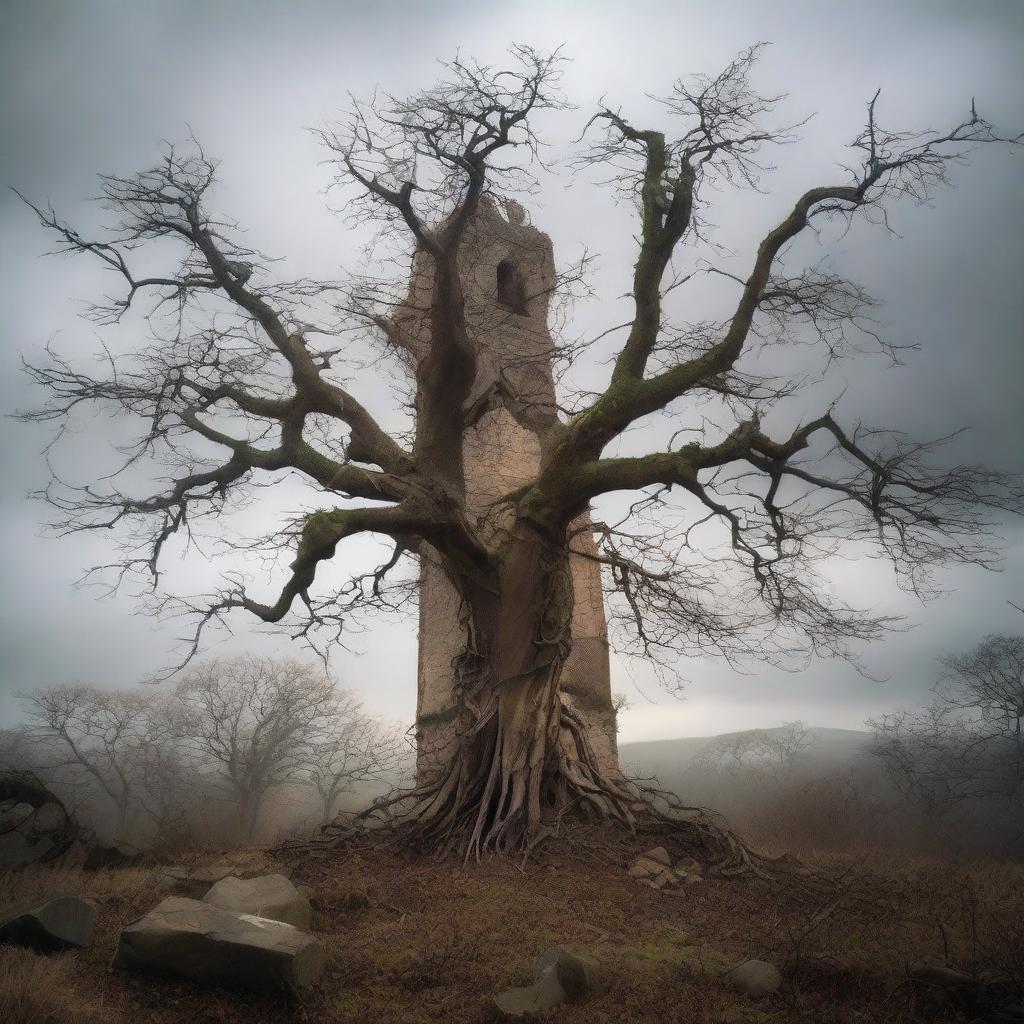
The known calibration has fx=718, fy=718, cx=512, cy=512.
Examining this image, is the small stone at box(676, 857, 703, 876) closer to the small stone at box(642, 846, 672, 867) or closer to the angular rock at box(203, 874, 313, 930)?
the small stone at box(642, 846, 672, 867)

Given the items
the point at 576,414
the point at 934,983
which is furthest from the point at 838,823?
the point at 934,983

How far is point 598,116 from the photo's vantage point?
7.55 meters

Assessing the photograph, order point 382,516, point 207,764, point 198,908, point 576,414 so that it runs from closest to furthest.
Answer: point 198,908 → point 382,516 → point 576,414 → point 207,764

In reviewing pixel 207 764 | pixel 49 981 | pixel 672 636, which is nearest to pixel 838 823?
pixel 672 636

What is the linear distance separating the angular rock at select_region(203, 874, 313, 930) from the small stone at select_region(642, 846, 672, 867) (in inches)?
127

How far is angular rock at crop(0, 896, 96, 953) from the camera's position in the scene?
3.68 m

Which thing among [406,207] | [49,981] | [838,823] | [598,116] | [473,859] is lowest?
[838,823]

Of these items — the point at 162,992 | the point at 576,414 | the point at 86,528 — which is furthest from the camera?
the point at 576,414

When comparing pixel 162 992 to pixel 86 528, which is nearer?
pixel 162 992

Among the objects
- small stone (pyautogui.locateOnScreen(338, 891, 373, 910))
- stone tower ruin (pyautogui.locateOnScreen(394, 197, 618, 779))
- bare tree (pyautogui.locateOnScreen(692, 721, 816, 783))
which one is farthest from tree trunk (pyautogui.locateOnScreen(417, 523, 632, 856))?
bare tree (pyautogui.locateOnScreen(692, 721, 816, 783))

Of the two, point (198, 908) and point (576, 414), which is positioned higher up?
point (576, 414)

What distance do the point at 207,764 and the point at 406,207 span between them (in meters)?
18.4

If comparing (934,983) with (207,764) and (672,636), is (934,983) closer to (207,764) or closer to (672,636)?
(672,636)

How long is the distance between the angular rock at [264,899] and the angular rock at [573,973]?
1641 millimetres
